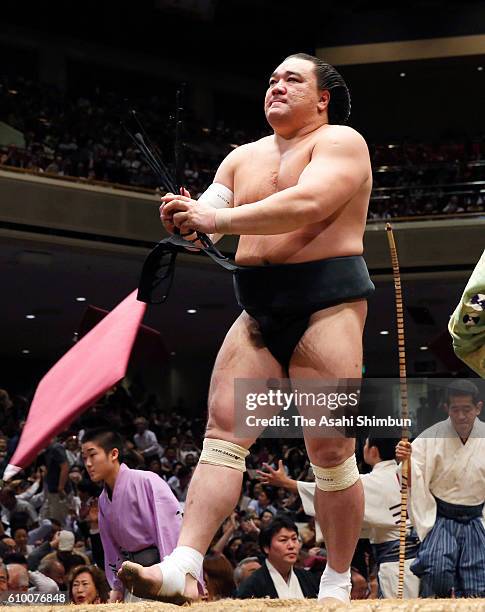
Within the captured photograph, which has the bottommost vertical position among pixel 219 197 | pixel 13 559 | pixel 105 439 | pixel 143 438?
pixel 13 559

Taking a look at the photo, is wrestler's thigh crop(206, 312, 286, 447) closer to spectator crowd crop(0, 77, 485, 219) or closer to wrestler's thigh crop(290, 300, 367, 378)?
wrestler's thigh crop(290, 300, 367, 378)

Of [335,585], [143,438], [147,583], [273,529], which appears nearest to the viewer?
[147,583]

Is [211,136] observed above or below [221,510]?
above

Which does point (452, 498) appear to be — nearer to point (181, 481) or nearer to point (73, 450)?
point (181, 481)

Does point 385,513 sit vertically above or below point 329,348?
below

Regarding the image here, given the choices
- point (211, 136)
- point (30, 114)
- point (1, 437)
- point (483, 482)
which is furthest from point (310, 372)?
point (211, 136)

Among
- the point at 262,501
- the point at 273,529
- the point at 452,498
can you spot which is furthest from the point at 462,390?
the point at 262,501

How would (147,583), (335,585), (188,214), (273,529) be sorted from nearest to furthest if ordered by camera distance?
(147,583)
(188,214)
(335,585)
(273,529)

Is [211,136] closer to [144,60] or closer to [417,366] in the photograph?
[144,60]

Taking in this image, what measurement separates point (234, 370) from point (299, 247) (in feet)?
0.98

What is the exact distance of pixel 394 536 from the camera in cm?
430

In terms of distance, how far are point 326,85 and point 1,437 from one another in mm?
5763

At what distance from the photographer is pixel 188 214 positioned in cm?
214

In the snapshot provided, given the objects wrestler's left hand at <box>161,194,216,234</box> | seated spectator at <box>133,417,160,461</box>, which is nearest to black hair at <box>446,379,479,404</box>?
wrestler's left hand at <box>161,194,216,234</box>
